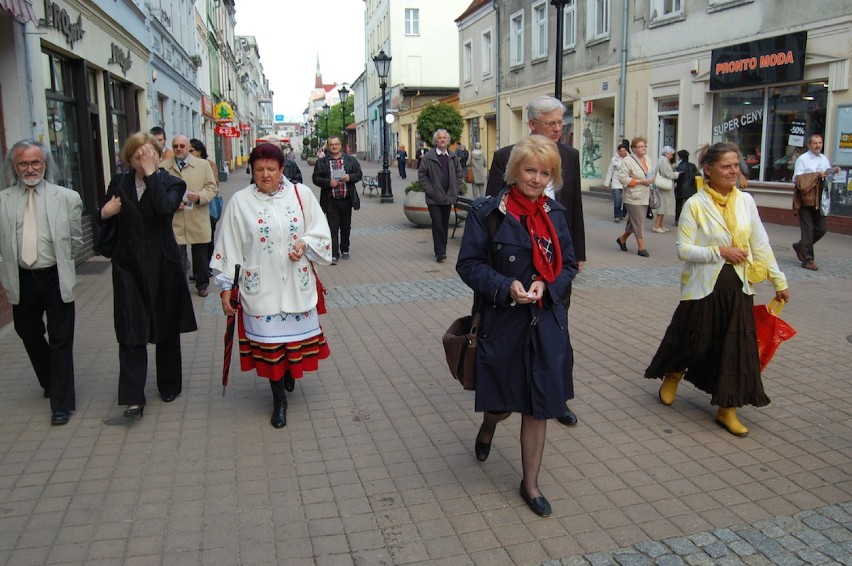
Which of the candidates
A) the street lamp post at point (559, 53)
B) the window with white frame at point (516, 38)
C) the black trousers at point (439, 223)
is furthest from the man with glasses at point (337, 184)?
the window with white frame at point (516, 38)

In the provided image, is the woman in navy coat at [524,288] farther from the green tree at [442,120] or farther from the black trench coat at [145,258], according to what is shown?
the green tree at [442,120]

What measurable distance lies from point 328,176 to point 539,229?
803cm

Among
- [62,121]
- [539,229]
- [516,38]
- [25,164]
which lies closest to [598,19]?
[516,38]

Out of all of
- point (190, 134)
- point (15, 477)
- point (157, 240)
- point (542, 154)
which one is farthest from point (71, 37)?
point (190, 134)

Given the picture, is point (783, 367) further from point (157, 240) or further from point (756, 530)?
point (157, 240)

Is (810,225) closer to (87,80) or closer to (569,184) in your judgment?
(569,184)

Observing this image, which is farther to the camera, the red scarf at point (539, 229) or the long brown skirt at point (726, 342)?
the long brown skirt at point (726, 342)

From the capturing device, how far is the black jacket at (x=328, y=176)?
1127cm

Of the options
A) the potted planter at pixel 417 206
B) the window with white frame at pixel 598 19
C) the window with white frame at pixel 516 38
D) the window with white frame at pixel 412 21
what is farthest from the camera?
the window with white frame at pixel 412 21

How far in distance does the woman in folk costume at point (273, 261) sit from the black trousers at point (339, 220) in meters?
6.46

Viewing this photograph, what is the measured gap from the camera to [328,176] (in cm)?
1129

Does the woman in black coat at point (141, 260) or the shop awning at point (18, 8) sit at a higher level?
the shop awning at point (18, 8)

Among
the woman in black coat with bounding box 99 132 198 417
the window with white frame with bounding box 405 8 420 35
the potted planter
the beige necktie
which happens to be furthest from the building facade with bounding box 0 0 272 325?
the window with white frame with bounding box 405 8 420 35

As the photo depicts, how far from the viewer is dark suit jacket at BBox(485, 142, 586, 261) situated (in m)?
4.87
